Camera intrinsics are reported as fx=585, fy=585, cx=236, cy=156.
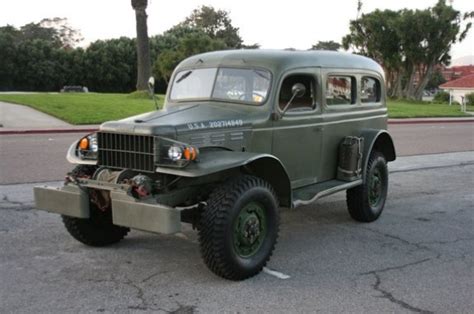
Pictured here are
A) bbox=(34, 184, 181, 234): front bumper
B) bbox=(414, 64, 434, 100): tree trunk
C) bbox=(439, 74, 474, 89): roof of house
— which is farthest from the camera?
bbox=(439, 74, 474, 89): roof of house

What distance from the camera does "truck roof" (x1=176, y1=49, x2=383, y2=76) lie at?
5875 millimetres

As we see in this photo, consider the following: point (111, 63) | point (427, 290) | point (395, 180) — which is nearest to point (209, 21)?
point (111, 63)

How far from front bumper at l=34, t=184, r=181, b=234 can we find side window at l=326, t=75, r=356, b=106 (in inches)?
107

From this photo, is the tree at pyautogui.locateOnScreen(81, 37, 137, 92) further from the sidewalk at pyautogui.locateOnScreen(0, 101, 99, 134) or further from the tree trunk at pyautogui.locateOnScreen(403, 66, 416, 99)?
the sidewalk at pyautogui.locateOnScreen(0, 101, 99, 134)

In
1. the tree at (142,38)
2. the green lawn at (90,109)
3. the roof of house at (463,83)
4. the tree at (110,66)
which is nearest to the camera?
the green lawn at (90,109)

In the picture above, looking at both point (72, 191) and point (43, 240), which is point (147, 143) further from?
point (43, 240)

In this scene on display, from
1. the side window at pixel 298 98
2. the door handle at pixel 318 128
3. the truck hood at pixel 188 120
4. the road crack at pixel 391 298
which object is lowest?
the road crack at pixel 391 298

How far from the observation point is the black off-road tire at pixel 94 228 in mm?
5535

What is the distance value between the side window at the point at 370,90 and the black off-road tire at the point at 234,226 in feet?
8.85

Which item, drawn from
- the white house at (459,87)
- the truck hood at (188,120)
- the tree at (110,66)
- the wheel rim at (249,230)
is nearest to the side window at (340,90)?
the truck hood at (188,120)

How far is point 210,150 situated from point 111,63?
57824mm

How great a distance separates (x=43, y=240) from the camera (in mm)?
5898

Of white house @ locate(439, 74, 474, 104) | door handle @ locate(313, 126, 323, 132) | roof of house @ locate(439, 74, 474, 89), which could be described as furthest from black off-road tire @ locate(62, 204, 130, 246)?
roof of house @ locate(439, 74, 474, 89)

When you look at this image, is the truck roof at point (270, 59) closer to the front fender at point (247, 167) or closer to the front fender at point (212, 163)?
the front fender at point (247, 167)
